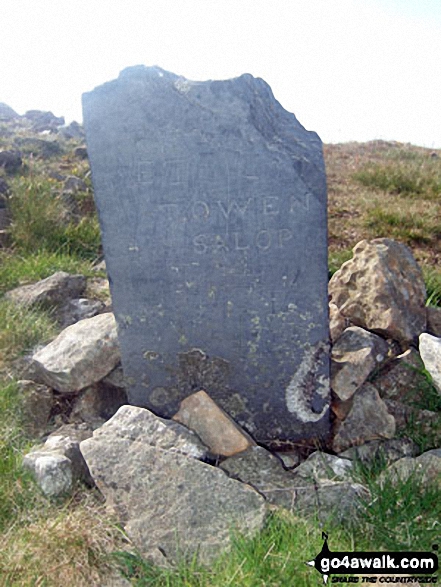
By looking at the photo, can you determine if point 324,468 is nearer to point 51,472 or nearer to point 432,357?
point 432,357

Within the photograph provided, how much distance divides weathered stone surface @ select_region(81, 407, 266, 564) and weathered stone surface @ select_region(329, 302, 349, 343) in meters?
1.11

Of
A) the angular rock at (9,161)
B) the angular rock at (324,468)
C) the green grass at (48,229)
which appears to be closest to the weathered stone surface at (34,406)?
the angular rock at (324,468)

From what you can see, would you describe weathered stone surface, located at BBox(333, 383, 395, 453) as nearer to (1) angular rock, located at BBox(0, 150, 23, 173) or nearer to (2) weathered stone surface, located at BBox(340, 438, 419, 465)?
(2) weathered stone surface, located at BBox(340, 438, 419, 465)

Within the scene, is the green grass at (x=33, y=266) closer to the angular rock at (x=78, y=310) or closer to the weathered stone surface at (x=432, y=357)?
the angular rock at (x=78, y=310)

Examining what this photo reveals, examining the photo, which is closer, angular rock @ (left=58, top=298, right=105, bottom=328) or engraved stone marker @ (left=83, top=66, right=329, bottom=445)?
engraved stone marker @ (left=83, top=66, right=329, bottom=445)

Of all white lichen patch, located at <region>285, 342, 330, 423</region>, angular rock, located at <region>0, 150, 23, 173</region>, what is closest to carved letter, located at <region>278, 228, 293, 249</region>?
white lichen patch, located at <region>285, 342, 330, 423</region>

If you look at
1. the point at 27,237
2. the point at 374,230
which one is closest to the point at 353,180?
the point at 374,230

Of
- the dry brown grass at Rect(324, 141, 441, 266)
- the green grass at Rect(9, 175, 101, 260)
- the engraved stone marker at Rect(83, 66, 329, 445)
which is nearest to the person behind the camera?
the engraved stone marker at Rect(83, 66, 329, 445)

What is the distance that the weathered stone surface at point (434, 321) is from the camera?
3146mm

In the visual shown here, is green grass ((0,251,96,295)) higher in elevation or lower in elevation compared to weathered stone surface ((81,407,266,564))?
higher

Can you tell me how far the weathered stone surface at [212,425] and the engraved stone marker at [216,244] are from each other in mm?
111

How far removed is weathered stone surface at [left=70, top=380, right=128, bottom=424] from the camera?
288 centimetres

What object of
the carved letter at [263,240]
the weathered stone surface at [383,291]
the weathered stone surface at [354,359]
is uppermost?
the carved letter at [263,240]

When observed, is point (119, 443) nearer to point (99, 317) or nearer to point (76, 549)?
point (76, 549)
